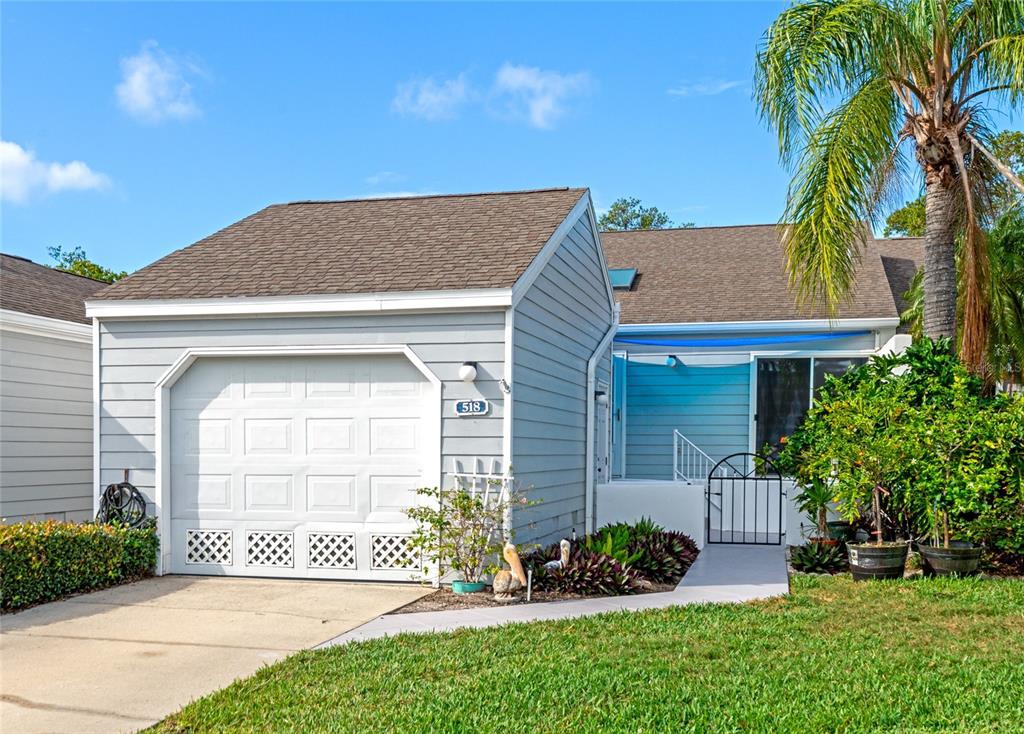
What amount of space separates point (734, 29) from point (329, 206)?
6366mm

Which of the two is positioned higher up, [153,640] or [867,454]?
[867,454]

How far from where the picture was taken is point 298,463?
9305mm

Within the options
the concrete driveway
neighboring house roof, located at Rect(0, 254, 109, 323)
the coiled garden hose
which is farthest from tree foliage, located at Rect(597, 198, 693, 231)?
the concrete driveway

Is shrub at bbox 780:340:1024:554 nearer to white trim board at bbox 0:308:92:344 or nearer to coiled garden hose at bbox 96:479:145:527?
coiled garden hose at bbox 96:479:145:527

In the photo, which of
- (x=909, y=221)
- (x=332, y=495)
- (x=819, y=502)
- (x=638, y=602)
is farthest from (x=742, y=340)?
(x=909, y=221)

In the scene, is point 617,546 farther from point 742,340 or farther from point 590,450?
point 742,340

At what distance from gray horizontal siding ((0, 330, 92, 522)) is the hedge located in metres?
2.67

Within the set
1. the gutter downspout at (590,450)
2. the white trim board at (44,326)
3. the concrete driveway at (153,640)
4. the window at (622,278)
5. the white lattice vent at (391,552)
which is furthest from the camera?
the window at (622,278)

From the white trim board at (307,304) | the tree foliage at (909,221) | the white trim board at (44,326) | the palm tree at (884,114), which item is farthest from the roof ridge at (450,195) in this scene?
the tree foliage at (909,221)

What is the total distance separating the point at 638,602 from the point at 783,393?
7.43m

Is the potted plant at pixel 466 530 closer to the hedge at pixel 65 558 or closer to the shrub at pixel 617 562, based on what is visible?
the shrub at pixel 617 562

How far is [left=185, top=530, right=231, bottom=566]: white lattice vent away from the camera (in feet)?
30.9

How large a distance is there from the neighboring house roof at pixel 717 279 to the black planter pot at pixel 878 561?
17.4 feet

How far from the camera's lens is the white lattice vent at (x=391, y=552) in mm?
8984
